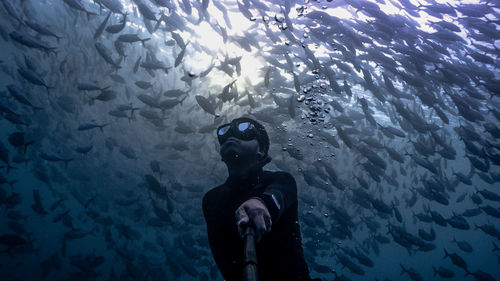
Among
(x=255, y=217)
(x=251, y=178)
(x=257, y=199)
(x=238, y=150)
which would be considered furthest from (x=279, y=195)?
(x=238, y=150)

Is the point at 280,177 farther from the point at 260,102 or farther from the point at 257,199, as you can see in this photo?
the point at 260,102

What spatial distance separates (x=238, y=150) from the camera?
12.5 ft

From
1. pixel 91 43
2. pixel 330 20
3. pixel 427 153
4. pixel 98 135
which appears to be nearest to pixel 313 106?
pixel 427 153

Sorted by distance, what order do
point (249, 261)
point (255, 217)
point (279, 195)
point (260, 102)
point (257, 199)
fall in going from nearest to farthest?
1. point (249, 261)
2. point (255, 217)
3. point (257, 199)
4. point (279, 195)
5. point (260, 102)

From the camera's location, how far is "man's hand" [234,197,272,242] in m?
1.94

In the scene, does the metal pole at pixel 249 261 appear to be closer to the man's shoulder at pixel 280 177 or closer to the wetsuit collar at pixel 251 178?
the man's shoulder at pixel 280 177

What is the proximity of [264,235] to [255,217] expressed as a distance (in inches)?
52.7

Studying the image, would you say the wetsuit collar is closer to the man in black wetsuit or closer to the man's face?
the man in black wetsuit

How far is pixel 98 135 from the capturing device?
2845cm

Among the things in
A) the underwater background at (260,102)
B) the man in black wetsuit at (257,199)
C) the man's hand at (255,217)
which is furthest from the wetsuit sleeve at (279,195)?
the underwater background at (260,102)

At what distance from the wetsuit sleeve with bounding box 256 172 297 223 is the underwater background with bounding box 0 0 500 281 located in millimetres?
4853

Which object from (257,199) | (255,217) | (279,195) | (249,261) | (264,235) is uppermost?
(249,261)

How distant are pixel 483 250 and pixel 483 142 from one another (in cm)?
11899

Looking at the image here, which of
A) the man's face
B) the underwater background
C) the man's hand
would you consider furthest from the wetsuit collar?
the underwater background
